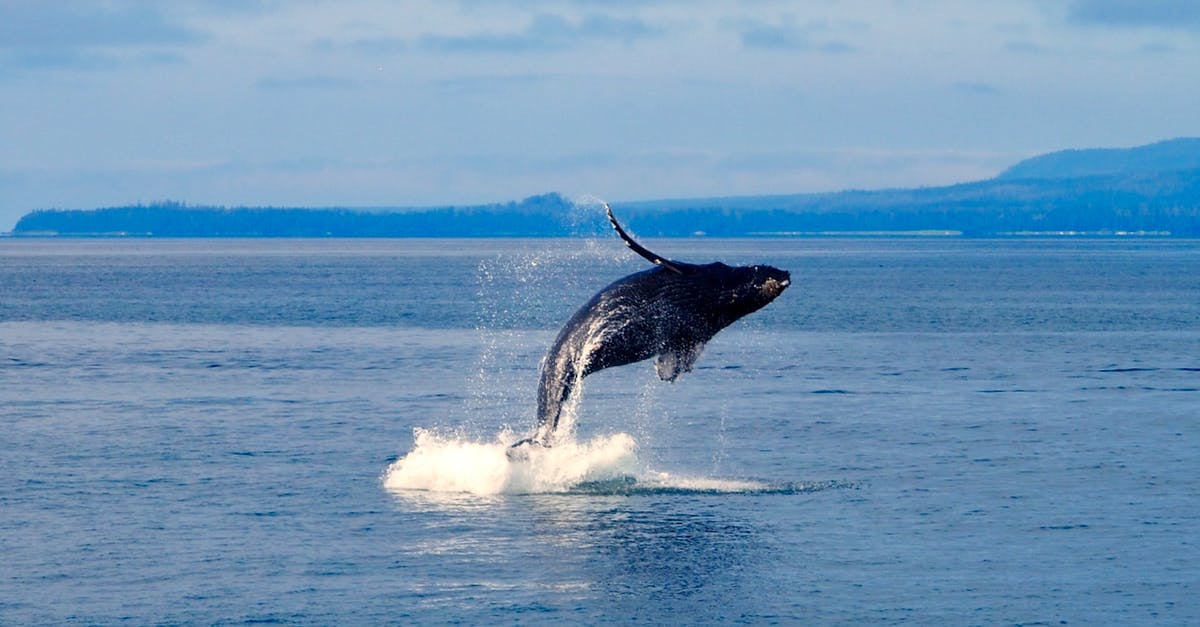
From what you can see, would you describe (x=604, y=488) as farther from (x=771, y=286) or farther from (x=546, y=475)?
(x=771, y=286)

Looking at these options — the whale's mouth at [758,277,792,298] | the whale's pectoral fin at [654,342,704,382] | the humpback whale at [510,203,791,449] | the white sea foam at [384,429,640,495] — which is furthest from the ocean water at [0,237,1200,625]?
the whale's mouth at [758,277,792,298]

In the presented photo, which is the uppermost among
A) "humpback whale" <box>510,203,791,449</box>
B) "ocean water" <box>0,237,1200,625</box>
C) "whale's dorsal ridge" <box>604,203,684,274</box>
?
"whale's dorsal ridge" <box>604,203,684,274</box>

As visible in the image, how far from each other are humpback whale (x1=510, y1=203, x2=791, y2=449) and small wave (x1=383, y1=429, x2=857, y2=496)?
505 cm

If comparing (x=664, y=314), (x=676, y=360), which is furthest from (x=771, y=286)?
(x=676, y=360)

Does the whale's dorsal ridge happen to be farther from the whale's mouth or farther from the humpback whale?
the whale's mouth

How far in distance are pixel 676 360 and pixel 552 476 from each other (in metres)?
6.19

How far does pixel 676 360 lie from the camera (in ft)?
76.4

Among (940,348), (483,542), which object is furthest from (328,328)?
(483,542)

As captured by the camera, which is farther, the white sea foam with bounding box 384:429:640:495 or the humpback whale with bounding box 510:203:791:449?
the white sea foam with bounding box 384:429:640:495

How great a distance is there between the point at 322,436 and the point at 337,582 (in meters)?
13.4

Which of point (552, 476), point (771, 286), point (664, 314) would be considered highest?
point (771, 286)

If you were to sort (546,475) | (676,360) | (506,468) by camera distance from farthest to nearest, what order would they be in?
(546,475), (506,468), (676,360)

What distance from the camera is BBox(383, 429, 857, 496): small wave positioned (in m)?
28.2

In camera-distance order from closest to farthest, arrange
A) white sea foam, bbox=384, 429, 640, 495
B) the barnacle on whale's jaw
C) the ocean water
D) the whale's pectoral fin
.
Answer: the ocean water → the barnacle on whale's jaw → the whale's pectoral fin → white sea foam, bbox=384, 429, 640, 495
